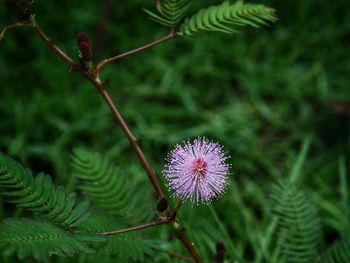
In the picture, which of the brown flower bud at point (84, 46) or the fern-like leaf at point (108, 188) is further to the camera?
the fern-like leaf at point (108, 188)

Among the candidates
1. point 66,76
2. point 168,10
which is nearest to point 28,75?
point 66,76

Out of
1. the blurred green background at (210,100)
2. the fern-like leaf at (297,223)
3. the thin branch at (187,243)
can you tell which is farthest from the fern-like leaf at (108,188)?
the blurred green background at (210,100)

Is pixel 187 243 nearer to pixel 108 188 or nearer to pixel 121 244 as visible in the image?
pixel 121 244

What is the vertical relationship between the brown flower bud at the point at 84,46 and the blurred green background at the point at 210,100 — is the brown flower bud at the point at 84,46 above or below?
below

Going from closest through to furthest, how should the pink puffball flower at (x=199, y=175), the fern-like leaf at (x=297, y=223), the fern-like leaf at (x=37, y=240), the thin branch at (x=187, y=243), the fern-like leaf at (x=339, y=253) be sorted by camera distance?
1. the fern-like leaf at (x=37, y=240)
2. the pink puffball flower at (x=199, y=175)
3. the thin branch at (x=187, y=243)
4. the fern-like leaf at (x=339, y=253)
5. the fern-like leaf at (x=297, y=223)

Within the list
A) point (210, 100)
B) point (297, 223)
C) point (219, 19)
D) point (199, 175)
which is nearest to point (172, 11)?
point (219, 19)

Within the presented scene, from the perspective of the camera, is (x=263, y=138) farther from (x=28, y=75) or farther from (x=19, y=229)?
(x=19, y=229)

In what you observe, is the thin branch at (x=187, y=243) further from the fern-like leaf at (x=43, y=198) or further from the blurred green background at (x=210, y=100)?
the blurred green background at (x=210, y=100)
